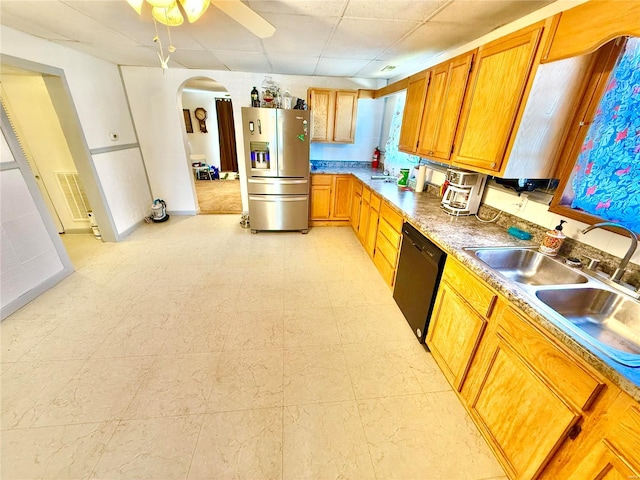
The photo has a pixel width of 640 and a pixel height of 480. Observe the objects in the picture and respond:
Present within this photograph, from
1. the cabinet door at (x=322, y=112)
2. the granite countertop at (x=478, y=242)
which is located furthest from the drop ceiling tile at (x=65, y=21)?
the granite countertop at (x=478, y=242)

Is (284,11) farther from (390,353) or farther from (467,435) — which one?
(467,435)

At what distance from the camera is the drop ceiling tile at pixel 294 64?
2857 millimetres

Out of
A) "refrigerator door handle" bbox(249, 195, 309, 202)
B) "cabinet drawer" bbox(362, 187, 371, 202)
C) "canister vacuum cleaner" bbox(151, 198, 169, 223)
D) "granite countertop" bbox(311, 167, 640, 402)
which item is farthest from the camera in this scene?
"canister vacuum cleaner" bbox(151, 198, 169, 223)

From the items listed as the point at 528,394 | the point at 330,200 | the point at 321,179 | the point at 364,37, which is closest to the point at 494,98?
the point at 364,37

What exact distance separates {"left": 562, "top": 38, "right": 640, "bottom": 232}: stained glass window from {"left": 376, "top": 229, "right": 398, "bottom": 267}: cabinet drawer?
1273mm

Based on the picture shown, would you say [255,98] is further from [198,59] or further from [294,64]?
[198,59]

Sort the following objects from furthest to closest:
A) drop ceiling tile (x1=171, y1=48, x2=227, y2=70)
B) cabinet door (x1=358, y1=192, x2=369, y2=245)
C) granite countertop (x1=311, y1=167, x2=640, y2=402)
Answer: cabinet door (x1=358, y1=192, x2=369, y2=245), drop ceiling tile (x1=171, y1=48, x2=227, y2=70), granite countertop (x1=311, y1=167, x2=640, y2=402)

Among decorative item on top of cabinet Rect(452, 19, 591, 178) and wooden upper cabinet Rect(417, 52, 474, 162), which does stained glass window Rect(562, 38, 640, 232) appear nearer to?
decorative item on top of cabinet Rect(452, 19, 591, 178)

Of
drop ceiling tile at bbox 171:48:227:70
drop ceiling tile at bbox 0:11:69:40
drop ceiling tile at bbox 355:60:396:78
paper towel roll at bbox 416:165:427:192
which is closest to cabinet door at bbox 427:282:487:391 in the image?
paper towel roll at bbox 416:165:427:192

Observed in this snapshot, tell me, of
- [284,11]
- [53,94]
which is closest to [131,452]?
[284,11]

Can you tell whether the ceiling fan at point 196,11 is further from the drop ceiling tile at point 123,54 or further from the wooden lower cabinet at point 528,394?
the wooden lower cabinet at point 528,394

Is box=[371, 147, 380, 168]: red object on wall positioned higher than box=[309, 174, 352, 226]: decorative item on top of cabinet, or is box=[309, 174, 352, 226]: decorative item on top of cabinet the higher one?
box=[371, 147, 380, 168]: red object on wall

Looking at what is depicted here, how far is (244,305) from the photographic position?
7.50ft

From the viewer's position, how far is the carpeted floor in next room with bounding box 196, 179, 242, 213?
478cm
